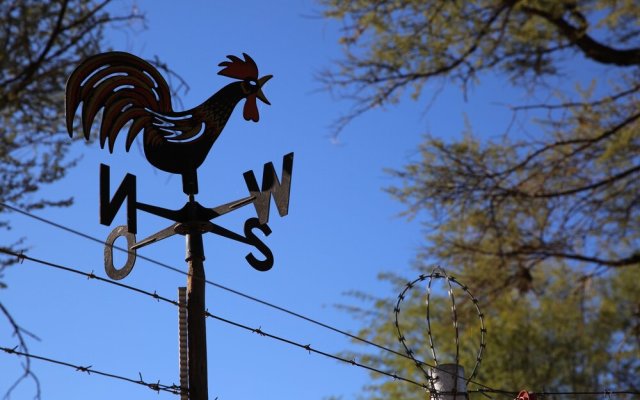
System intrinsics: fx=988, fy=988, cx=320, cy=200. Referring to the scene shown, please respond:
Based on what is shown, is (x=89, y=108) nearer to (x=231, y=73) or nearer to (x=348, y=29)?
(x=231, y=73)

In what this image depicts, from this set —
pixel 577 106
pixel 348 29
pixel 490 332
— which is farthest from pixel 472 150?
pixel 490 332

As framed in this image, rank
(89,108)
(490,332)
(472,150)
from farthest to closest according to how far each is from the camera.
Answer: (490,332) → (472,150) → (89,108)

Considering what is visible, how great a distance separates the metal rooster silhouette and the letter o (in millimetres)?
222

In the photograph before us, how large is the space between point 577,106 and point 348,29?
98.4 inches

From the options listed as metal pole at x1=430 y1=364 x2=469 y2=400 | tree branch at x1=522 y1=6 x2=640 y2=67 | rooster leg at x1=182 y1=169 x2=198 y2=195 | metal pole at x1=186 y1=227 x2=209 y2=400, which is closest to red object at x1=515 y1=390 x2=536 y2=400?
metal pole at x1=430 y1=364 x2=469 y2=400

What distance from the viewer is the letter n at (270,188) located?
3.20 metres

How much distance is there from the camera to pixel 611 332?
16.0 meters

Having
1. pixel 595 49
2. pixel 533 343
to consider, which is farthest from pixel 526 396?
pixel 533 343

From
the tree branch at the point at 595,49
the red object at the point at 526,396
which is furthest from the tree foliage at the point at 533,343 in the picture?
the red object at the point at 526,396

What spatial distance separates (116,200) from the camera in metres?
2.95

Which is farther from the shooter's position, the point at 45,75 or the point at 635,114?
the point at 635,114

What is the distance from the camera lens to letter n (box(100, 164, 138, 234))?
2.93 meters

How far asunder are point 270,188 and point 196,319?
1.87ft

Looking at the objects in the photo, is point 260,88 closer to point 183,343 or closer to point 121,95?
point 121,95
